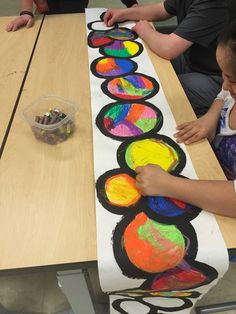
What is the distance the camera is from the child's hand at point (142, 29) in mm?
1242

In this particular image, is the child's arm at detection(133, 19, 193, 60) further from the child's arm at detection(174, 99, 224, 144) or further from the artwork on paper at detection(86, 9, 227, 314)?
the child's arm at detection(174, 99, 224, 144)

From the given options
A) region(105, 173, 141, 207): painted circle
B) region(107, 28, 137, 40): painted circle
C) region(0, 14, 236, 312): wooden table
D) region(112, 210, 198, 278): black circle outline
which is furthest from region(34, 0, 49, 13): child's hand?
region(112, 210, 198, 278): black circle outline

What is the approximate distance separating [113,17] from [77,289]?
1160 millimetres

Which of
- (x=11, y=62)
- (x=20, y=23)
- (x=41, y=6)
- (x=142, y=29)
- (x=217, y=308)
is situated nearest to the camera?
(x=217, y=308)

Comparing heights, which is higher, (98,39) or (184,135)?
(98,39)

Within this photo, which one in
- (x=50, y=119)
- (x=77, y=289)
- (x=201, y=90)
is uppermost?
(x=50, y=119)

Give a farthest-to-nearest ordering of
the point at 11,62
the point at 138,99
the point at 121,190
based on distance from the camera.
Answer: the point at 11,62
the point at 138,99
the point at 121,190

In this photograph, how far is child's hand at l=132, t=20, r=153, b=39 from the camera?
4.08ft

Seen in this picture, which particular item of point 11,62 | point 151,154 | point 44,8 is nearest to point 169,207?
point 151,154

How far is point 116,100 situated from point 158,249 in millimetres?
528

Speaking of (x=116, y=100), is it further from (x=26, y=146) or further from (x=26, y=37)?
(x=26, y=37)

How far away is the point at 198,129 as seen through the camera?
81 centimetres

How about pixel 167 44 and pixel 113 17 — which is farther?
pixel 113 17

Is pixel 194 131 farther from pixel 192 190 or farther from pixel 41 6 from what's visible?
pixel 41 6
